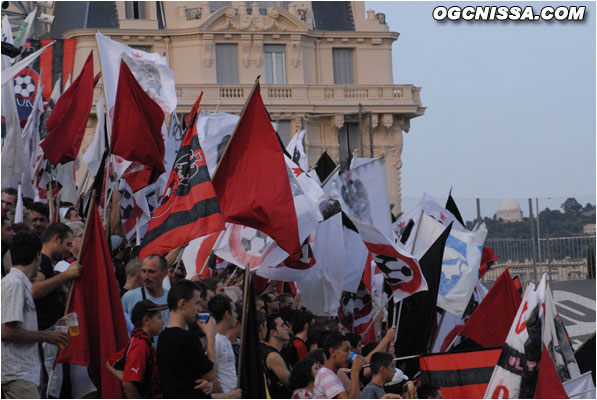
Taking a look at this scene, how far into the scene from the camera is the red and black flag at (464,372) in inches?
416

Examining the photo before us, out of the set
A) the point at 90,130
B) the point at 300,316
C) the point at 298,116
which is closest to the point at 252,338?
the point at 300,316

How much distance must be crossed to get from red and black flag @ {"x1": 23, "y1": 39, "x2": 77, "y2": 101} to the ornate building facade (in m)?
26.4

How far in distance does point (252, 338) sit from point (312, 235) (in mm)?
4538

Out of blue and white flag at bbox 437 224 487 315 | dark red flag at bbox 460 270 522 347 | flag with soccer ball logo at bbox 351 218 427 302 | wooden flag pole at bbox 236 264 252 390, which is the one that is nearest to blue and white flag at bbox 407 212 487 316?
blue and white flag at bbox 437 224 487 315

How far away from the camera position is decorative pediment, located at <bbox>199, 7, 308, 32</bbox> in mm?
46312

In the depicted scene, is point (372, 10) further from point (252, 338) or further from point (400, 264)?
point (252, 338)

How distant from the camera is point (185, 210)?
12000 mm

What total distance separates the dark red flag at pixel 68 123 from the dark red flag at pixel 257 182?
3.09 meters

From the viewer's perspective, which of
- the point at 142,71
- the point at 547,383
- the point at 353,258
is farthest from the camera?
the point at 142,71

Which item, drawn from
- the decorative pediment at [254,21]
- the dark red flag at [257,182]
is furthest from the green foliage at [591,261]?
the decorative pediment at [254,21]

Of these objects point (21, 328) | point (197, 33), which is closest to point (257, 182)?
point (21, 328)

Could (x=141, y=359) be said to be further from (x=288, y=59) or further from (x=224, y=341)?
(x=288, y=59)

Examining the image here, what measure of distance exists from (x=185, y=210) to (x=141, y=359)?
3313mm

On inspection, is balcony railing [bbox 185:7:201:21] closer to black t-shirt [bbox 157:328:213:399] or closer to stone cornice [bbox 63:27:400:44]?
stone cornice [bbox 63:27:400:44]
